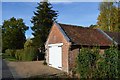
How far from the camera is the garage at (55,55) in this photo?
21766 mm

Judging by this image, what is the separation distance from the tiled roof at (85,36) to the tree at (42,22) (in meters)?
18.4

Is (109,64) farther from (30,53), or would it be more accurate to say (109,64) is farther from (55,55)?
(30,53)

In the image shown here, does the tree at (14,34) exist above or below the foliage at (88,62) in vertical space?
above

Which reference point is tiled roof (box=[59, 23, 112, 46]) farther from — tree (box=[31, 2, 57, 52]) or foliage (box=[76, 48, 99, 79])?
tree (box=[31, 2, 57, 52])

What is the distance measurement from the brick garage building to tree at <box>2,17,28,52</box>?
31537 mm

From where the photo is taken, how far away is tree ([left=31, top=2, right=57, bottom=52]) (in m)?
42.4

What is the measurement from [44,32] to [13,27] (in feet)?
69.6

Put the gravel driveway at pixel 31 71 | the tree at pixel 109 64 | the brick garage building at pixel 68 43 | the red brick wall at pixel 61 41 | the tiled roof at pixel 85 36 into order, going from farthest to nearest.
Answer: the tiled roof at pixel 85 36, the red brick wall at pixel 61 41, the brick garage building at pixel 68 43, the gravel driveway at pixel 31 71, the tree at pixel 109 64

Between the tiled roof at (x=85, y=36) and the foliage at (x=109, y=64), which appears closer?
Answer: the foliage at (x=109, y=64)

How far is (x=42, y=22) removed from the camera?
143ft

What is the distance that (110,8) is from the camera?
130 ft

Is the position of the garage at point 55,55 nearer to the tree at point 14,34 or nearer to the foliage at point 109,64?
the foliage at point 109,64

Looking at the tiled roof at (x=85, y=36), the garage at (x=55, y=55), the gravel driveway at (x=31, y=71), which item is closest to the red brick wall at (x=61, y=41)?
the garage at (x=55, y=55)

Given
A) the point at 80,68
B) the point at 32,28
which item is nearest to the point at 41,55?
the point at 32,28
